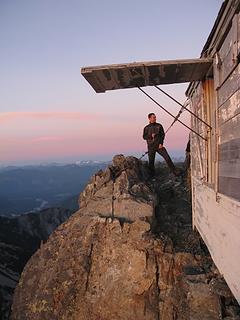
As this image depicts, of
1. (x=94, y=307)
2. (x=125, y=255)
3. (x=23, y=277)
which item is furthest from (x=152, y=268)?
(x=23, y=277)

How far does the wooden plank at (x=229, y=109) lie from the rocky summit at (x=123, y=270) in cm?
406

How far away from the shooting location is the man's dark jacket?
15.7 metres

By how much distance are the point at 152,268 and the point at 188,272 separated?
3.84 feet

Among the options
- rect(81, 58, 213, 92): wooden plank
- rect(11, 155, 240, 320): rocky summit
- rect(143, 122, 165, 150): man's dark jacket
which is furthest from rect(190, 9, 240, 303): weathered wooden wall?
rect(143, 122, 165, 150): man's dark jacket

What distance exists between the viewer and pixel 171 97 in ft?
28.5

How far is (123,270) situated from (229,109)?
6.28 metres


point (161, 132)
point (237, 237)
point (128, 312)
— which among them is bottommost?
point (128, 312)

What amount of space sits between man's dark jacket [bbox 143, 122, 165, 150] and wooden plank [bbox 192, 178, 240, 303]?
19.1 ft

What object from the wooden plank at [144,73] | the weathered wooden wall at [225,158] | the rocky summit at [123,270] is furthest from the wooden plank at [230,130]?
the rocky summit at [123,270]

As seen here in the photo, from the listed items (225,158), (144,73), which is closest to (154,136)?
(144,73)

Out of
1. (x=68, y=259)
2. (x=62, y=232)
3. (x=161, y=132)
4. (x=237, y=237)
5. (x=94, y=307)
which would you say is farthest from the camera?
(x=161, y=132)

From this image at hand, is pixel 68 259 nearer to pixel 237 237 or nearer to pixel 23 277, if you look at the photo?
pixel 23 277

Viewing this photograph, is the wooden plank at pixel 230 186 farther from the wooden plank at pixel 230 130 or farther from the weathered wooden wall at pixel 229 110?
the wooden plank at pixel 230 130

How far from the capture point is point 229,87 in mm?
6461
